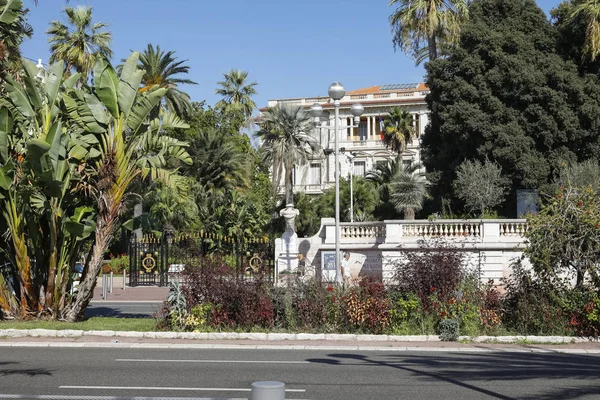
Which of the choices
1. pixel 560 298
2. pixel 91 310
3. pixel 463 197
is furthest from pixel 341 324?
pixel 463 197

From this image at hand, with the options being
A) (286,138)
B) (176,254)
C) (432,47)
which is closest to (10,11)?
(176,254)

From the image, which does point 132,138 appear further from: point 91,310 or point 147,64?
point 147,64

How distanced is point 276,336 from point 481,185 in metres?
24.2

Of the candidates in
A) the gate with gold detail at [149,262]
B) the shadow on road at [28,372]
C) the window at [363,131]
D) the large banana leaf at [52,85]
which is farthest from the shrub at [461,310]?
the window at [363,131]

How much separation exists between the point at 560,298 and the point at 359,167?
68.1 meters

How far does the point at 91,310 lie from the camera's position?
998 inches

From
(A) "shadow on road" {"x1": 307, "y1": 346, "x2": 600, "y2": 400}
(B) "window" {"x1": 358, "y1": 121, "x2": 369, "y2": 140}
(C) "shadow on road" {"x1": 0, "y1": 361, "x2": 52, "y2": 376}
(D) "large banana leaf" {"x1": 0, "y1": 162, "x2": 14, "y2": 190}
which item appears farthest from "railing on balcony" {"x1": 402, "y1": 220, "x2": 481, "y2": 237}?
(B) "window" {"x1": 358, "y1": 121, "x2": 369, "y2": 140}

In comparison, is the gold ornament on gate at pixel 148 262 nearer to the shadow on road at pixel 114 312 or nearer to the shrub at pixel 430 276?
the shadow on road at pixel 114 312

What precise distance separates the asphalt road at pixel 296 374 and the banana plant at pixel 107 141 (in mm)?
3996

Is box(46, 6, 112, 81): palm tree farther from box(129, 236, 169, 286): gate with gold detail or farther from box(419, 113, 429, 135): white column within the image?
box(419, 113, 429, 135): white column

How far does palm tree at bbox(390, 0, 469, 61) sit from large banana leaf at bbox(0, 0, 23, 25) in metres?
27.5

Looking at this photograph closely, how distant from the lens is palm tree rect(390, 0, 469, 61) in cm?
4359

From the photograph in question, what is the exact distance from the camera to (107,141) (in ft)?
63.4

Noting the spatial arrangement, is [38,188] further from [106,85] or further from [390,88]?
[390,88]
